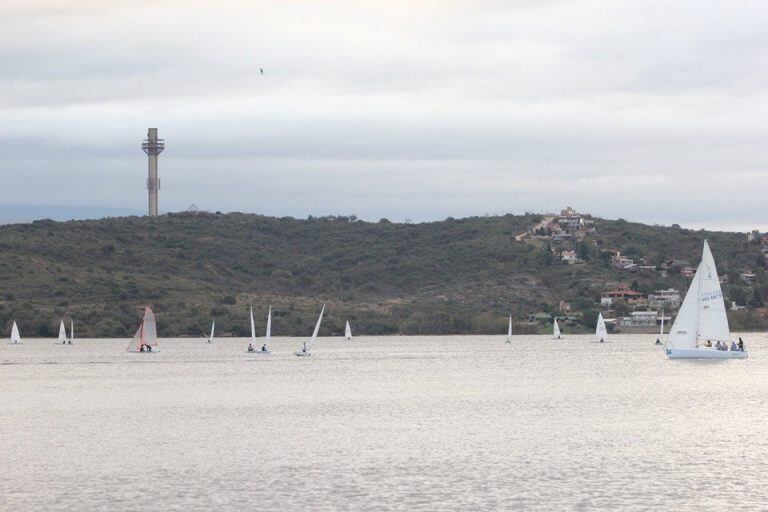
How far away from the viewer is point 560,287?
631 feet

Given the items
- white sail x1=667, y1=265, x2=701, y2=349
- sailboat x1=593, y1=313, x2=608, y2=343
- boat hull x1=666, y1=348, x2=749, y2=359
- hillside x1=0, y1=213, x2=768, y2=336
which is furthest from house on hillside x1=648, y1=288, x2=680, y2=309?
white sail x1=667, y1=265, x2=701, y2=349

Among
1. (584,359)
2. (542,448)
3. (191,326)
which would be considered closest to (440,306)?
(191,326)

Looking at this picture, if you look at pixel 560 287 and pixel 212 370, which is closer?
pixel 212 370

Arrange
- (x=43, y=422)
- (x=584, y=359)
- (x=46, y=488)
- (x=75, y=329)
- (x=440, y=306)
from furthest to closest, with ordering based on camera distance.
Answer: (x=440, y=306) → (x=75, y=329) → (x=584, y=359) → (x=43, y=422) → (x=46, y=488)

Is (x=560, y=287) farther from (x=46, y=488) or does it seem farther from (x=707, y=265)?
(x=46, y=488)

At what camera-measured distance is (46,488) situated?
39.9 meters

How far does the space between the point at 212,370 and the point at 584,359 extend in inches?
1237

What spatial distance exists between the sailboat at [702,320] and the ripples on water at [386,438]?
149 centimetres

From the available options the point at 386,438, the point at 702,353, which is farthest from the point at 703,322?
the point at 386,438

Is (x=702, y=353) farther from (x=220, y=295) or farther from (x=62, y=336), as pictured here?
(x=220, y=295)

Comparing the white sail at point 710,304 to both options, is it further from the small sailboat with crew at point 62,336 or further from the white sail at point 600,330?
the small sailboat with crew at point 62,336

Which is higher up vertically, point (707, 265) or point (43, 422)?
point (707, 265)

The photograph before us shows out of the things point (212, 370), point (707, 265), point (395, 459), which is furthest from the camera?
point (212, 370)

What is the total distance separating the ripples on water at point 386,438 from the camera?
38031 millimetres
